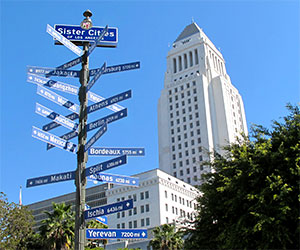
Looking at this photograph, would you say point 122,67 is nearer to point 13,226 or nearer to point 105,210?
point 105,210

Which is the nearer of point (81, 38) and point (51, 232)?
point (81, 38)

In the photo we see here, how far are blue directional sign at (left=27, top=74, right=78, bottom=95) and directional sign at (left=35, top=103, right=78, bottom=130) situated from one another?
2.44ft

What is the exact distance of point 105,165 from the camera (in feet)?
27.7

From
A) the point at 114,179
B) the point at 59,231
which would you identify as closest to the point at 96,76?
the point at 114,179

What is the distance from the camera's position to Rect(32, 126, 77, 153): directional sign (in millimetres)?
8641

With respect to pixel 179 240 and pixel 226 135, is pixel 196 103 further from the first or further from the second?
pixel 179 240

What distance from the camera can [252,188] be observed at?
58.3ft

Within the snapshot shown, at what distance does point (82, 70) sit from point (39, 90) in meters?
1.28

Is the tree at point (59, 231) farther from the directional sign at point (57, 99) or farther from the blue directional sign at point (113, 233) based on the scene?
the blue directional sign at point (113, 233)

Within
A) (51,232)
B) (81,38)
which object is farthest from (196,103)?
(81,38)

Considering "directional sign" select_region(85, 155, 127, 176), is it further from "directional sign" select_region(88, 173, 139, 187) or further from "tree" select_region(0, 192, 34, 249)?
"tree" select_region(0, 192, 34, 249)

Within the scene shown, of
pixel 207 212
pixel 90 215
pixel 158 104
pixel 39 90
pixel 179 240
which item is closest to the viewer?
pixel 90 215

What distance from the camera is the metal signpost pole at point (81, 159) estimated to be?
8.02 metres

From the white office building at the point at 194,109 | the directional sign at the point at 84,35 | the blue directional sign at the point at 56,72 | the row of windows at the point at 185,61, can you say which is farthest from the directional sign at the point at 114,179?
the row of windows at the point at 185,61
